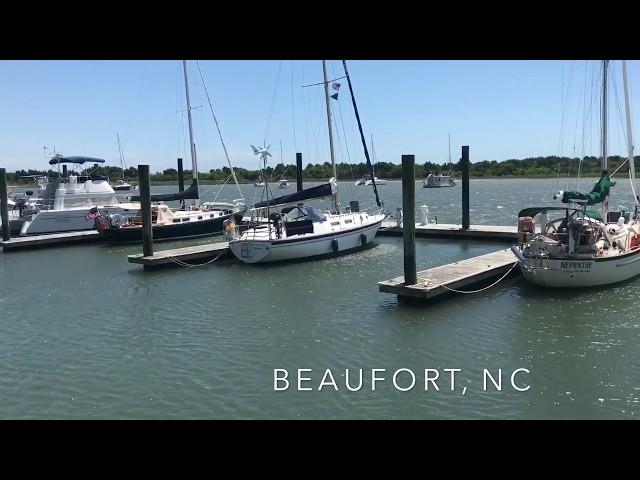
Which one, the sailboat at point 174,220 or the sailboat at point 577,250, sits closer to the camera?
the sailboat at point 577,250

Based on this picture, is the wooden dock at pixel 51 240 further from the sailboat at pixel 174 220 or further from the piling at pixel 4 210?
the sailboat at pixel 174 220

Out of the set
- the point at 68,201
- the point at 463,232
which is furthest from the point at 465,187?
the point at 68,201

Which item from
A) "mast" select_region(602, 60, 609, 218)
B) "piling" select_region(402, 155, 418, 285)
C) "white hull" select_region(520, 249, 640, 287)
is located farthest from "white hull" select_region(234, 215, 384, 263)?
"mast" select_region(602, 60, 609, 218)

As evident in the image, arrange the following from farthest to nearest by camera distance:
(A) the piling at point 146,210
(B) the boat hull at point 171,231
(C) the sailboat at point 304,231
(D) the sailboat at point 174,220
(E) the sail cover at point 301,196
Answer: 1. (D) the sailboat at point 174,220
2. (B) the boat hull at point 171,231
3. (E) the sail cover at point 301,196
4. (A) the piling at point 146,210
5. (C) the sailboat at point 304,231

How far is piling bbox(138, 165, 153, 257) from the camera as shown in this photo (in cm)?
2444

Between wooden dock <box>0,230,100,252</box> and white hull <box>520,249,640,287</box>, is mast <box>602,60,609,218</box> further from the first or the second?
wooden dock <box>0,230,100,252</box>

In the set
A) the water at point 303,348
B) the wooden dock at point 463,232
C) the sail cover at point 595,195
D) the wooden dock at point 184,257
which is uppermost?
the sail cover at point 595,195

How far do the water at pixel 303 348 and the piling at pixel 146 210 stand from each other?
320 centimetres

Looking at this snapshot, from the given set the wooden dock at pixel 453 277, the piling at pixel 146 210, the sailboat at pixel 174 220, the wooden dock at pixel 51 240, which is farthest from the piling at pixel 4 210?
the wooden dock at pixel 453 277

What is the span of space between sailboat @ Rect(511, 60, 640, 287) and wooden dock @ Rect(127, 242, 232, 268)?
1291cm

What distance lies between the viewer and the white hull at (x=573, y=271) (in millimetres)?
17234
